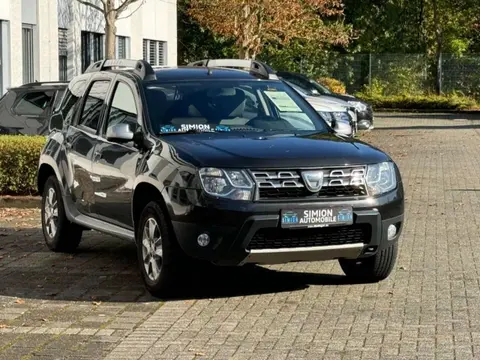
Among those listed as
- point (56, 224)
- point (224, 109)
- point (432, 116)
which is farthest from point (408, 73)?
point (224, 109)

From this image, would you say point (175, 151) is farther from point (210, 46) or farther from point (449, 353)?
point (210, 46)

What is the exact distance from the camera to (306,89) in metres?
29.2

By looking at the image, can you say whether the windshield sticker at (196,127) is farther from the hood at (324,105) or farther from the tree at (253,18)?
the tree at (253,18)

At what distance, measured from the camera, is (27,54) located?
26.9m

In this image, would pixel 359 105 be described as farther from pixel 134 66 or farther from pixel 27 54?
pixel 134 66

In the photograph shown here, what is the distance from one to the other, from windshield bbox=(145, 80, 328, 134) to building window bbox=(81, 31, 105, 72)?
70.5 feet

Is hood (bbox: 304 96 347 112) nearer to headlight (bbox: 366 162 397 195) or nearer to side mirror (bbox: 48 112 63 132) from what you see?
side mirror (bbox: 48 112 63 132)

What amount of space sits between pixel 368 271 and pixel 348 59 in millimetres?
47967

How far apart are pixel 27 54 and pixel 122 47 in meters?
8.43

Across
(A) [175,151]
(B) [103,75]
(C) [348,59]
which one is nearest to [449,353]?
(A) [175,151]

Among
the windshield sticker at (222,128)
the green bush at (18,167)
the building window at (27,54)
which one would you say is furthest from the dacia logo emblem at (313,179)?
the building window at (27,54)

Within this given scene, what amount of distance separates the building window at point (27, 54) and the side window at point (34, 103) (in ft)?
29.2

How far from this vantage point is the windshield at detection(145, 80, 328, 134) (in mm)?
9516

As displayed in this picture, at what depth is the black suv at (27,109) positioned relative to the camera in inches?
701
